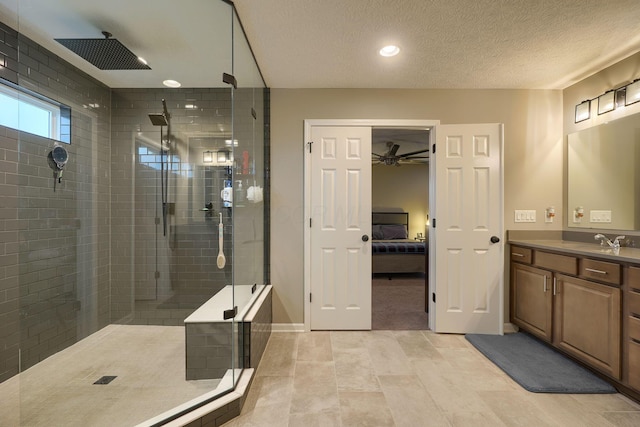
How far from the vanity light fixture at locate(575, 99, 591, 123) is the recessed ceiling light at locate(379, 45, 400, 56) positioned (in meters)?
1.91

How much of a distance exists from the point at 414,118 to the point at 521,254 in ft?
5.54

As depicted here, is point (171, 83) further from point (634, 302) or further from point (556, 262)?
point (634, 302)

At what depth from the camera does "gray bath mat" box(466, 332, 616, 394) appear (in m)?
1.84

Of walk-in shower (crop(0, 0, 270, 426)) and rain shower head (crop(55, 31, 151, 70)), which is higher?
rain shower head (crop(55, 31, 151, 70))

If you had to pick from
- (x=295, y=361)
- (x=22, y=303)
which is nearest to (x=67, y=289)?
(x=22, y=303)

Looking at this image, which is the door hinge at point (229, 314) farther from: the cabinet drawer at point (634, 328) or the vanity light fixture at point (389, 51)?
the cabinet drawer at point (634, 328)

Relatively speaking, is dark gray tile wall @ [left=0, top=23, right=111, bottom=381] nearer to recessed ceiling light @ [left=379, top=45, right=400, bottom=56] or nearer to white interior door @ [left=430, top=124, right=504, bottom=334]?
recessed ceiling light @ [left=379, top=45, right=400, bottom=56]

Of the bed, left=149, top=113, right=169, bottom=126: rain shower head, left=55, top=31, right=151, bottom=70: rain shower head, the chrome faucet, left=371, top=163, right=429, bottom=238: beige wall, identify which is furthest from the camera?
left=371, top=163, right=429, bottom=238: beige wall

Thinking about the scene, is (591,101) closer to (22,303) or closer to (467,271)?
(467,271)

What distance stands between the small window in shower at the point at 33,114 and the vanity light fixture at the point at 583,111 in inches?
180

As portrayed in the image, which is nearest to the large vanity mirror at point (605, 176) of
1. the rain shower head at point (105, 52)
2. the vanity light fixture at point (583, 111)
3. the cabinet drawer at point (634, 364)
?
the vanity light fixture at point (583, 111)

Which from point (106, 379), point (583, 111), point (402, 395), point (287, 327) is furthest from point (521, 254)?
point (106, 379)

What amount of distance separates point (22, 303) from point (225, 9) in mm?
2437

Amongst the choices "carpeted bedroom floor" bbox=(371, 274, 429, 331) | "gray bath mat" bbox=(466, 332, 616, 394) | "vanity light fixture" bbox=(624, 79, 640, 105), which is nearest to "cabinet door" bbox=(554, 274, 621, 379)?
"gray bath mat" bbox=(466, 332, 616, 394)
